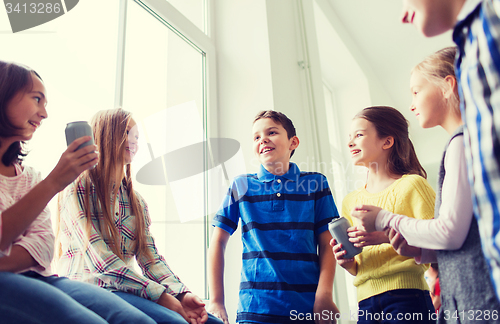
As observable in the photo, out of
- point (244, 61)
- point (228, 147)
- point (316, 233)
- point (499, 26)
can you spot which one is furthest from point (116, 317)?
point (244, 61)

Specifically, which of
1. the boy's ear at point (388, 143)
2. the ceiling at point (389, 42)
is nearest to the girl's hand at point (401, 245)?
the boy's ear at point (388, 143)

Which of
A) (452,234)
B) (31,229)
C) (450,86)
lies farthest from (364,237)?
(31,229)

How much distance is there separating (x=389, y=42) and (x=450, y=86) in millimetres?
2063

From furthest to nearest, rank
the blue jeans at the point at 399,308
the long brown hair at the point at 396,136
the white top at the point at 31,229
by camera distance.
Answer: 1. the long brown hair at the point at 396,136
2. the blue jeans at the point at 399,308
3. the white top at the point at 31,229

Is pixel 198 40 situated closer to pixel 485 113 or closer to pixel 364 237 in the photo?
pixel 364 237

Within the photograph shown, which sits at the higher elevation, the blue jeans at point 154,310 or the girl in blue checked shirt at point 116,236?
the girl in blue checked shirt at point 116,236

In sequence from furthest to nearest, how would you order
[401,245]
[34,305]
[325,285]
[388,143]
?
[388,143], [325,285], [401,245], [34,305]

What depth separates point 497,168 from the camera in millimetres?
396

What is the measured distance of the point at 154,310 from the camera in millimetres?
866

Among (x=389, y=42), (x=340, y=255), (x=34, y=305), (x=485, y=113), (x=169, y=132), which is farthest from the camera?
(x=389, y=42)

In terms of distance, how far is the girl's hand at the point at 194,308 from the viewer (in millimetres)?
968

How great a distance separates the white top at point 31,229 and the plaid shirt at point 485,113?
0.79 metres

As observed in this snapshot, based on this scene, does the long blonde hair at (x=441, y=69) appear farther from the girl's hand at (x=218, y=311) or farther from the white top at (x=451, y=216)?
the girl's hand at (x=218, y=311)

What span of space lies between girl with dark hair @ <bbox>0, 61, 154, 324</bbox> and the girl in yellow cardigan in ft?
2.03
